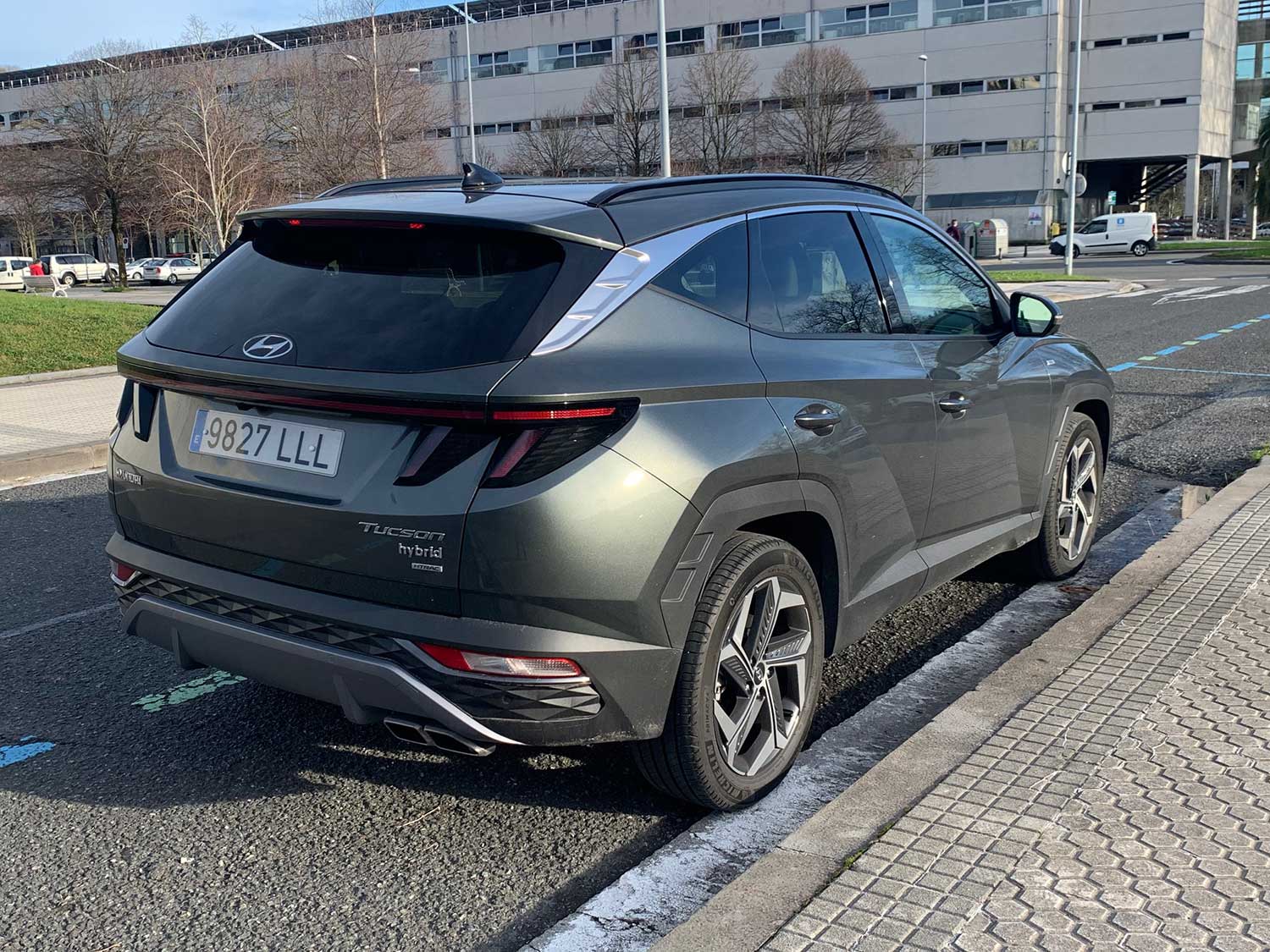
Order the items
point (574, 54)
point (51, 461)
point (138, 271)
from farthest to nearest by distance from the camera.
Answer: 1. point (574, 54)
2. point (138, 271)
3. point (51, 461)

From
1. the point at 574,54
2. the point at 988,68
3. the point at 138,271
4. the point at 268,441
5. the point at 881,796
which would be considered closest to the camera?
the point at 268,441

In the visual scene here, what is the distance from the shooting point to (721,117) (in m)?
56.6

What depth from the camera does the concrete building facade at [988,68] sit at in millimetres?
64875

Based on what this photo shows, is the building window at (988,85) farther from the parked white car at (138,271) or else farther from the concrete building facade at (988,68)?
the parked white car at (138,271)

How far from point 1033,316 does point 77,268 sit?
205 feet

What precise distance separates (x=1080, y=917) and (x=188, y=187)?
112ft

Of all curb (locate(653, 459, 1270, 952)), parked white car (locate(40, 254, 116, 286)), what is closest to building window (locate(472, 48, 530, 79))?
parked white car (locate(40, 254, 116, 286))

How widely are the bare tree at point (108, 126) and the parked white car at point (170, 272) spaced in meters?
4.34

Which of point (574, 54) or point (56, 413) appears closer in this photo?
point (56, 413)

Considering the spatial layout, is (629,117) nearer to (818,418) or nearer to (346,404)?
(818,418)

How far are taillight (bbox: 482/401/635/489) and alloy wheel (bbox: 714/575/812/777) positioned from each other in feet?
2.36

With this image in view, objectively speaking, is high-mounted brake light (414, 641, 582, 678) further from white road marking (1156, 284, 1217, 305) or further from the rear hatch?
white road marking (1156, 284, 1217, 305)

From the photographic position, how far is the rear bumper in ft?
9.02

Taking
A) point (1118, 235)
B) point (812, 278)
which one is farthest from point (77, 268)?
point (812, 278)
